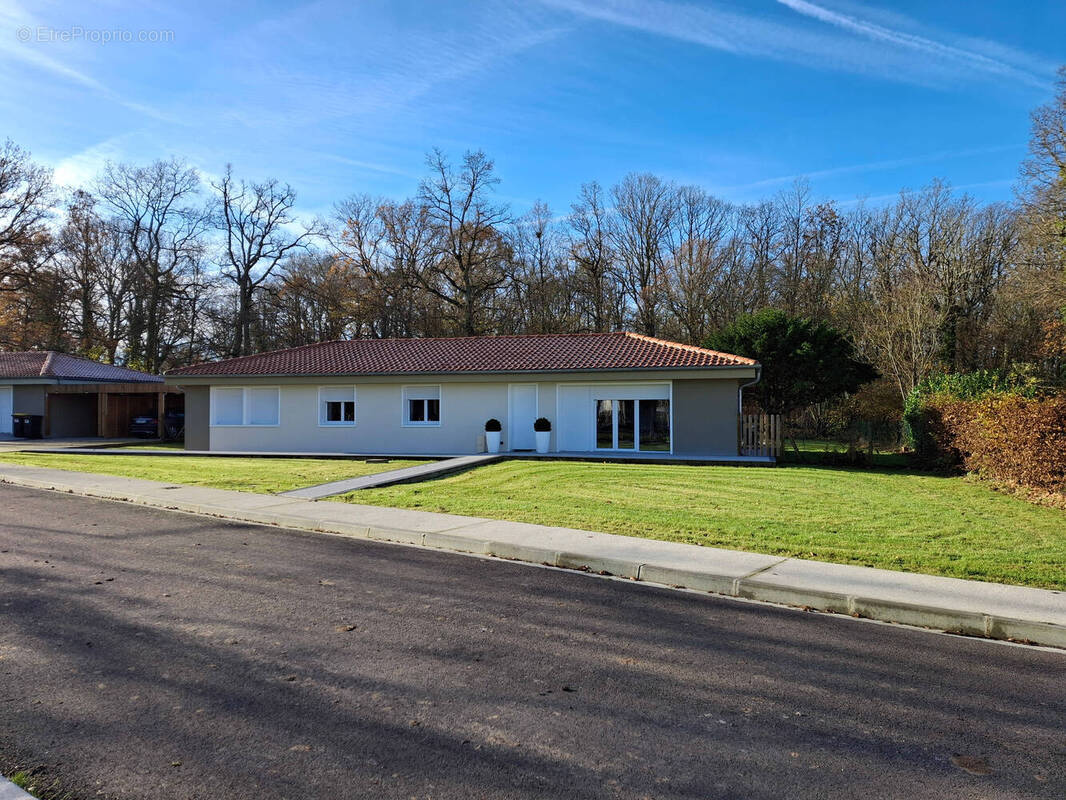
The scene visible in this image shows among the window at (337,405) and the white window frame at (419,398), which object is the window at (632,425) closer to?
the white window frame at (419,398)

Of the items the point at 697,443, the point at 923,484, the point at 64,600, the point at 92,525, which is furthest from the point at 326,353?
the point at 64,600

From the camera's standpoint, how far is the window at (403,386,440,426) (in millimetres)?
24812

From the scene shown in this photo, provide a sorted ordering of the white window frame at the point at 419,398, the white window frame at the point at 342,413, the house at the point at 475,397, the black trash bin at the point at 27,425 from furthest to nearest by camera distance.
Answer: the black trash bin at the point at 27,425, the white window frame at the point at 342,413, the white window frame at the point at 419,398, the house at the point at 475,397

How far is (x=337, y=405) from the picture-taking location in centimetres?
2566

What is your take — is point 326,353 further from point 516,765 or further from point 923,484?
point 516,765

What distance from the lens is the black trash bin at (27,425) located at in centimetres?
3256

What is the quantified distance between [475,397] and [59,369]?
22990 millimetres

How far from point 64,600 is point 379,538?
3936 millimetres

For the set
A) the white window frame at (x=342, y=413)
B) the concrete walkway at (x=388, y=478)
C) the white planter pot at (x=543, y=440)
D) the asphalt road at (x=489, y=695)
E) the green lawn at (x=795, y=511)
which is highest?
the white window frame at (x=342, y=413)

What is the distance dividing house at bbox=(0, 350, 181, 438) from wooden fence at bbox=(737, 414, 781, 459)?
80.4 feet

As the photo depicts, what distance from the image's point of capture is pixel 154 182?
46469mm

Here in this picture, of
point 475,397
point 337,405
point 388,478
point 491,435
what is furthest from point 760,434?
point 337,405

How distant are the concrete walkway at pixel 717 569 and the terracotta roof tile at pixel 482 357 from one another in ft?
42.0

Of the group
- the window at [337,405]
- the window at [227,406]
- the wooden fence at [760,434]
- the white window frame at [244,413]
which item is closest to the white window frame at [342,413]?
the window at [337,405]
